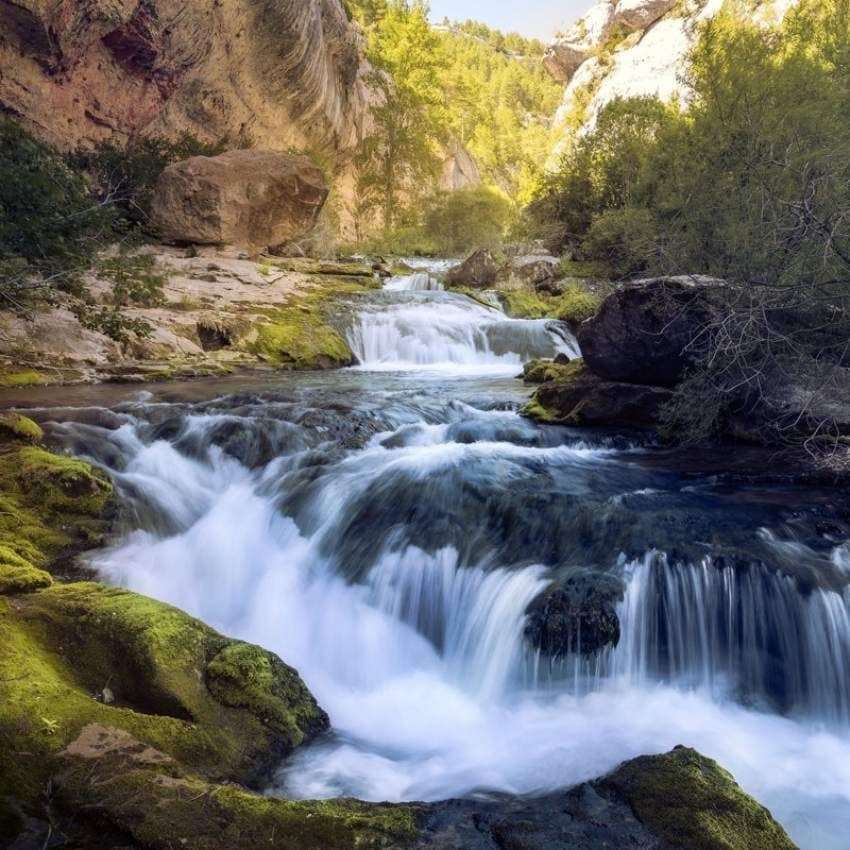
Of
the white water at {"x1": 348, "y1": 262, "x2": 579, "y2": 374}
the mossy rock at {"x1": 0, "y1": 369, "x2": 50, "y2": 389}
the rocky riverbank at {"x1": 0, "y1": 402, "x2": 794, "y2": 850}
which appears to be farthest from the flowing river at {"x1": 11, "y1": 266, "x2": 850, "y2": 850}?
the white water at {"x1": 348, "y1": 262, "x2": 579, "y2": 374}

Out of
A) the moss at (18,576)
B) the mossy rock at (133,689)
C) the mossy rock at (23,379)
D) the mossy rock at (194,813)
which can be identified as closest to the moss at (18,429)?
the moss at (18,576)

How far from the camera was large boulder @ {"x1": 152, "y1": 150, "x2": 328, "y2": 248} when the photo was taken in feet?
68.8

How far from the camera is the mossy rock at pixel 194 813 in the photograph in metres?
2.65

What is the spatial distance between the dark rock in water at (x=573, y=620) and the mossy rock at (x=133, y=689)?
1.67m

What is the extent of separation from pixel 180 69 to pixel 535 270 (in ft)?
53.4

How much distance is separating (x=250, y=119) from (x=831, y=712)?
3186 centimetres

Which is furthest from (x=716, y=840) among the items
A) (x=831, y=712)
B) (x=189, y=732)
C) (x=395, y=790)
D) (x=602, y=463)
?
(x=602, y=463)

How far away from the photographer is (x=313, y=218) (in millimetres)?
24734

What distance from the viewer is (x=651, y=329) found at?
873 centimetres

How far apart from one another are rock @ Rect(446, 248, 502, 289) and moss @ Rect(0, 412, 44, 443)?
1726 cm

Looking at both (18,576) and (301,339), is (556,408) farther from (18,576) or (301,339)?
(301,339)

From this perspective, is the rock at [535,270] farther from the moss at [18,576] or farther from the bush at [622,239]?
the moss at [18,576]

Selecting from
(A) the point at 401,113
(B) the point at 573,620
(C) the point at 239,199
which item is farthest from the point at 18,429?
(A) the point at 401,113

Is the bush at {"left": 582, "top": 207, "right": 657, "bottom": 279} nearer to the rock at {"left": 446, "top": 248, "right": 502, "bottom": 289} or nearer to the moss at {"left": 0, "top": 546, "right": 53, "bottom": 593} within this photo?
the rock at {"left": 446, "top": 248, "right": 502, "bottom": 289}
